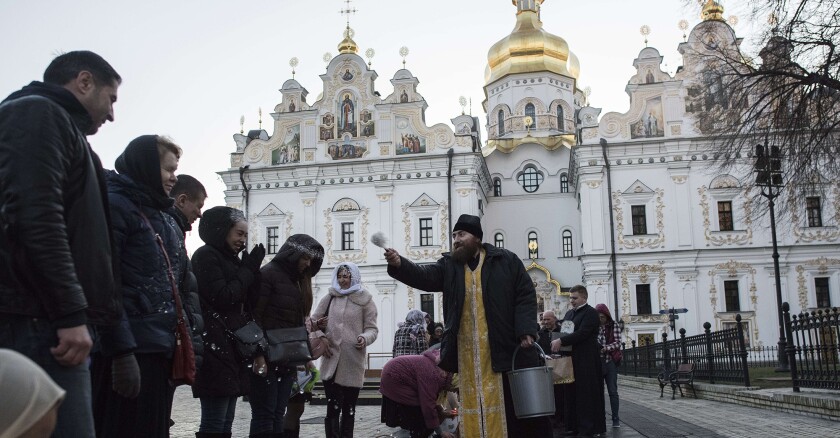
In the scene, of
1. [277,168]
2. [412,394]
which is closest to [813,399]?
[412,394]

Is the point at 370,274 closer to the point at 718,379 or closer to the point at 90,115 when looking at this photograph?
the point at 718,379

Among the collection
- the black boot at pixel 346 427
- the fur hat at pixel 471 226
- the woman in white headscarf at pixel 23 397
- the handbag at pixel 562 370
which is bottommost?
the black boot at pixel 346 427

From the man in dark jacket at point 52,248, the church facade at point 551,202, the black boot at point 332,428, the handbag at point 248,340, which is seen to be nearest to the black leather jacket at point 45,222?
the man in dark jacket at point 52,248

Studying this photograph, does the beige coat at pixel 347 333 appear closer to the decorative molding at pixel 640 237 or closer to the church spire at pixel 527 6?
the decorative molding at pixel 640 237

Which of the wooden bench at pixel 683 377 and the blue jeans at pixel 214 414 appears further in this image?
the wooden bench at pixel 683 377

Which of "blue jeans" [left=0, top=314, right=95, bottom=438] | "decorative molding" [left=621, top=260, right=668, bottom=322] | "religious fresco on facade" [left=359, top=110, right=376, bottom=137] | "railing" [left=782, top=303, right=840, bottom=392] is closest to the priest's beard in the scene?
"blue jeans" [left=0, top=314, right=95, bottom=438]

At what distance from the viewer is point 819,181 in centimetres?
1695

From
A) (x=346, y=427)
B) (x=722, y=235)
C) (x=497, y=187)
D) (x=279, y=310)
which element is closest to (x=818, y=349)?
(x=346, y=427)

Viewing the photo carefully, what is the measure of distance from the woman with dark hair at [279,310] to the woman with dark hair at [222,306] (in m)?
0.29

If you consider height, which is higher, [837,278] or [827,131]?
[827,131]

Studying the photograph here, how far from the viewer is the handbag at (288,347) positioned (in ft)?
19.5

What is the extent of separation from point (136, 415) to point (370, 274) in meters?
34.2

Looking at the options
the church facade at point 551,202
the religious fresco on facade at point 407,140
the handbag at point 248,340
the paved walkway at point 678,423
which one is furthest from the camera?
the religious fresco on facade at point 407,140

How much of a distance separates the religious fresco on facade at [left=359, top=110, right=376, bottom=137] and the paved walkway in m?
26.1
